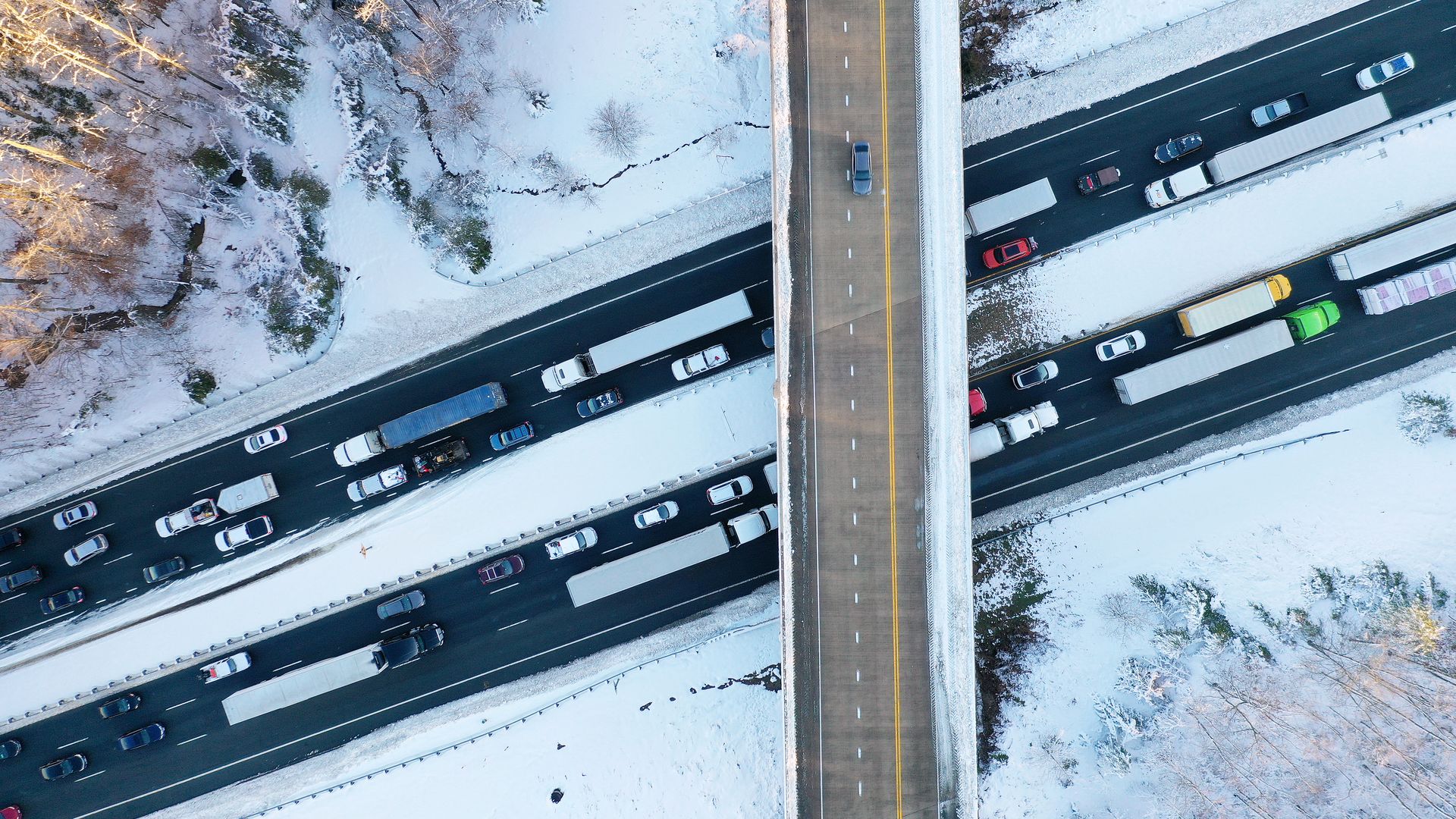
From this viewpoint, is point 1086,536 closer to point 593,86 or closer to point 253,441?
point 593,86

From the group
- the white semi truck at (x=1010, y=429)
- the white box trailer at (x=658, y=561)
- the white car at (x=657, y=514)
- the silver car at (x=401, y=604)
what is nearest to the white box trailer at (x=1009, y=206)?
the white semi truck at (x=1010, y=429)

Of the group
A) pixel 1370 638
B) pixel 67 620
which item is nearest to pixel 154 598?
pixel 67 620

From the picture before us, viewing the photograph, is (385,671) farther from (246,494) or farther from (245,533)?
(246,494)

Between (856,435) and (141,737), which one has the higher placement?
(856,435)

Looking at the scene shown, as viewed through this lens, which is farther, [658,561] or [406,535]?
[406,535]

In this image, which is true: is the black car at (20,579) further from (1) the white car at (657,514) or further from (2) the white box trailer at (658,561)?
(1) the white car at (657,514)

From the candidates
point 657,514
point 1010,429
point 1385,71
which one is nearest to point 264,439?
point 657,514

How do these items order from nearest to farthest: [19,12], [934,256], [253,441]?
1. [934,256]
2. [19,12]
3. [253,441]
